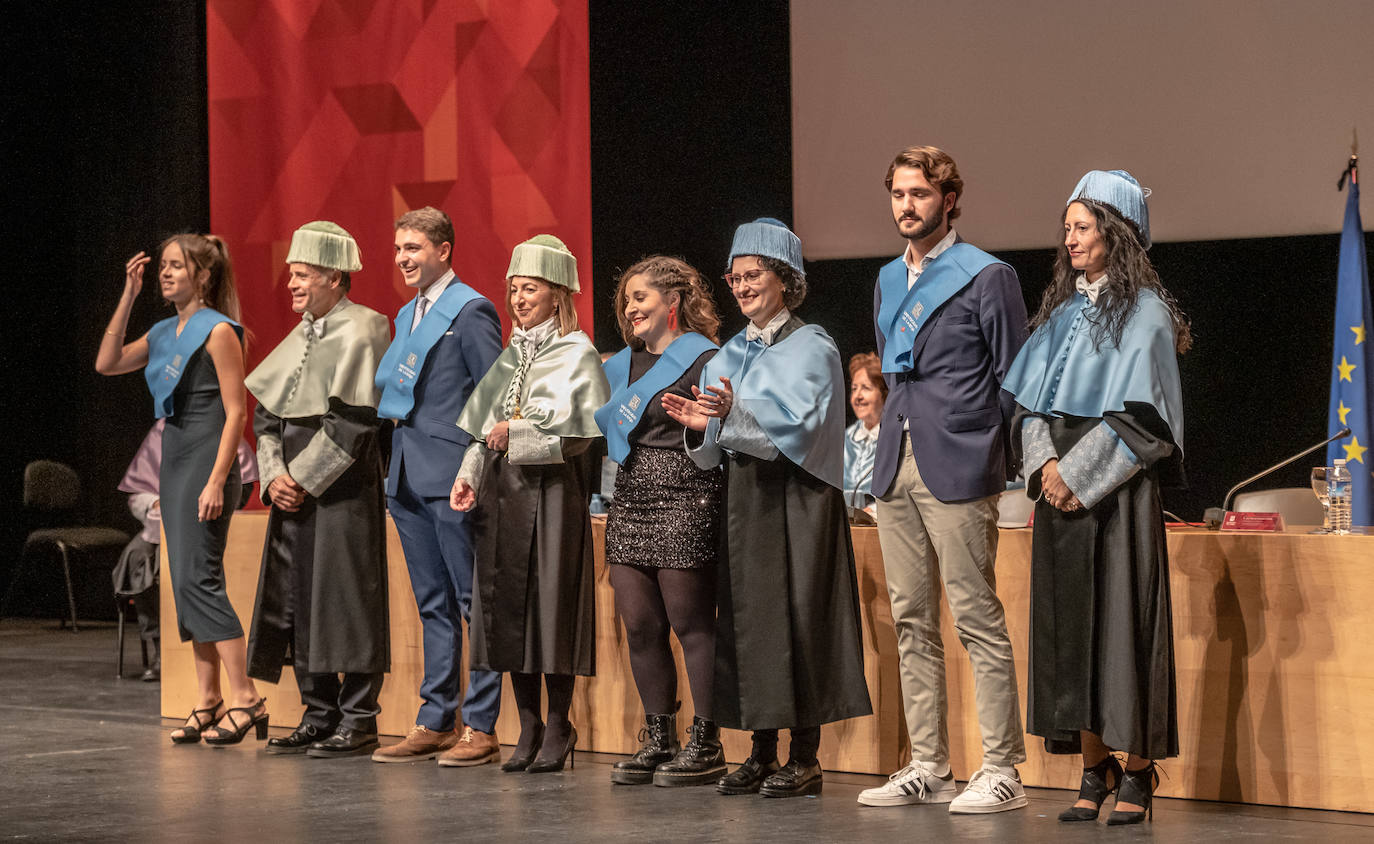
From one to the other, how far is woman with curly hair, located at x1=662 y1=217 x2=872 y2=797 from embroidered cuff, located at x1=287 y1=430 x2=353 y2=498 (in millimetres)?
1171

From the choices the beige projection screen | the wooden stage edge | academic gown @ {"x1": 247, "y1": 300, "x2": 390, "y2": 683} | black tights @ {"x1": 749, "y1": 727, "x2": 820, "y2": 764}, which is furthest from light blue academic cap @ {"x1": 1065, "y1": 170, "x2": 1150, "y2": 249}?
the beige projection screen

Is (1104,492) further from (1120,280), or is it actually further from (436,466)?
(436,466)

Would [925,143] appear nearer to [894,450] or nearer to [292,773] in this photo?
[894,450]

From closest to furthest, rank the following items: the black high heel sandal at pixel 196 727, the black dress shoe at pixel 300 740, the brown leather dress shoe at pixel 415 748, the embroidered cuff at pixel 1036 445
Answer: the embroidered cuff at pixel 1036 445
the brown leather dress shoe at pixel 415 748
the black dress shoe at pixel 300 740
the black high heel sandal at pixel 196 727

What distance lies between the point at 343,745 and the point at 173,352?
126cm

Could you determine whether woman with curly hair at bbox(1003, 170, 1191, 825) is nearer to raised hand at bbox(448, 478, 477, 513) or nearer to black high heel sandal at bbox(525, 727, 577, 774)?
black high heel sandal at bbox(525, 727, 577, 774)

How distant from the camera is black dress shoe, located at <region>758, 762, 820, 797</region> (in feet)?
12.3

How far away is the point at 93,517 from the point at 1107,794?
6.79m

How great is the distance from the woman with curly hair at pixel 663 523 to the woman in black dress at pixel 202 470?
1.31 m

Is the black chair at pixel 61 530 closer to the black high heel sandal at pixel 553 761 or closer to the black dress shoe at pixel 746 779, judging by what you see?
the black high heel sandal at pixel 553 761

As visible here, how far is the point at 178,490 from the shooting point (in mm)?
4672

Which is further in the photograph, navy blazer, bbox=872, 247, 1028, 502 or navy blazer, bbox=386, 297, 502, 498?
navy blazer, bbox=386, 297, 502, 498

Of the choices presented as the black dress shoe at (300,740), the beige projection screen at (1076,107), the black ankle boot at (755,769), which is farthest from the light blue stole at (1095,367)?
the beige projection screen at (1076,107)

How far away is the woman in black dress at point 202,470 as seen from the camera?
15.2ft
